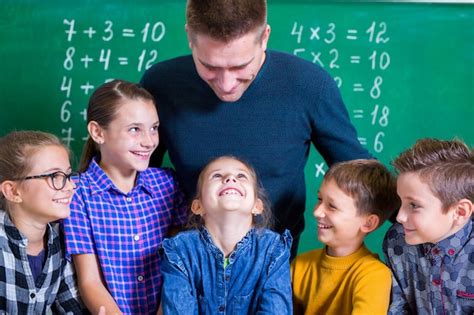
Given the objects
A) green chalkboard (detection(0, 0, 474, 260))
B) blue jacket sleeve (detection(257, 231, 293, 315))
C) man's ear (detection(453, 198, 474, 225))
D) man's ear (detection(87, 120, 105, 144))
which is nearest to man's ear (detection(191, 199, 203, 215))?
blue jacket sleeve (detection(257, 231, 293, 315))

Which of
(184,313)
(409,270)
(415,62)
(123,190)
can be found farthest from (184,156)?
(415,62)

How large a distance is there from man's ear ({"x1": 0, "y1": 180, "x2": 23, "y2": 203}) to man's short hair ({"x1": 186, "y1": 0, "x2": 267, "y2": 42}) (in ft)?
2.02

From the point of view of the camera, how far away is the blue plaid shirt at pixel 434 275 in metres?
1.59

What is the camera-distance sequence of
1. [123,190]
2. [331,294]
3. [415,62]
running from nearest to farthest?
[331,294] < [123,190] < [415,62]

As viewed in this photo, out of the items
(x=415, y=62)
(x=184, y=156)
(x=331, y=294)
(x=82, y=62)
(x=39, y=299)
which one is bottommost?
(x=39, y=299)

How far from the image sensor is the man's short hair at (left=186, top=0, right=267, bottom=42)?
153 centimetres

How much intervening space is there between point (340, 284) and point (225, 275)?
287 millimetres

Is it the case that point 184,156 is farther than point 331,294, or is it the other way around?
point 184,156

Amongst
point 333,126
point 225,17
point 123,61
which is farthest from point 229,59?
point 123,61

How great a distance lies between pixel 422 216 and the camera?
156cm

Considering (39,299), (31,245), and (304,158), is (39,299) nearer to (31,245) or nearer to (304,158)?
(31,245)

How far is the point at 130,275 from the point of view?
5.89 feet

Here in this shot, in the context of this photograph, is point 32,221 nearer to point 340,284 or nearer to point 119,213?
point 119,213

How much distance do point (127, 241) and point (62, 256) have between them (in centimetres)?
18
